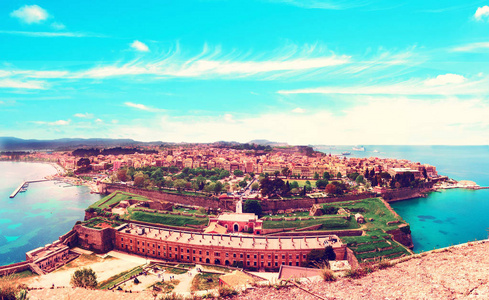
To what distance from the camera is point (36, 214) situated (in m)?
25.9

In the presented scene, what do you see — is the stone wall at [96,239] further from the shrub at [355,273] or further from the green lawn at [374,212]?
the green lawn at [374,212]

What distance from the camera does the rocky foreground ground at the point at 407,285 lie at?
143 inches

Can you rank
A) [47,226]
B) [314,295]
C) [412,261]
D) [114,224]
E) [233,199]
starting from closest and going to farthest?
[314,295] → [412,261] → [114,224] → [47,226] → [233,199]

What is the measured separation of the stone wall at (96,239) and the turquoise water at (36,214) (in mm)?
3575

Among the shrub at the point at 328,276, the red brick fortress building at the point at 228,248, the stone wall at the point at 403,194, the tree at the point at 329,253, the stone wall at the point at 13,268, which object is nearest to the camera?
the shrub at the point at 328,276

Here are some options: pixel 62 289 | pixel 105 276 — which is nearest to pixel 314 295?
pixel 62 289

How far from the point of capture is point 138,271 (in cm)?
1327

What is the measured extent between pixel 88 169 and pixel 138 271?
4310 cm

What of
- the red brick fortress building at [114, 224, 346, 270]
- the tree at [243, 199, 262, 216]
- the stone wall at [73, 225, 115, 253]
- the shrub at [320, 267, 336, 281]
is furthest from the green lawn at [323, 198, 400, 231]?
the stone wall at [73, 225, 115, 253]

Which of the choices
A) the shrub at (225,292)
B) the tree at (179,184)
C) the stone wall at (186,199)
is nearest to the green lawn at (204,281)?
the shrub at (225,292)

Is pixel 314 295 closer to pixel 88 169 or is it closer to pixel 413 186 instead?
pixel 413 186

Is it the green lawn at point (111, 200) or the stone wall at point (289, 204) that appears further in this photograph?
the green lawn at point (111, 200)

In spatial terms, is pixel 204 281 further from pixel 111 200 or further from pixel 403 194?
pixel 403 194

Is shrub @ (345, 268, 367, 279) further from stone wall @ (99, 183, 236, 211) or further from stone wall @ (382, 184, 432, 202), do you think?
stone wall @ (382, 184, 432, 202)
